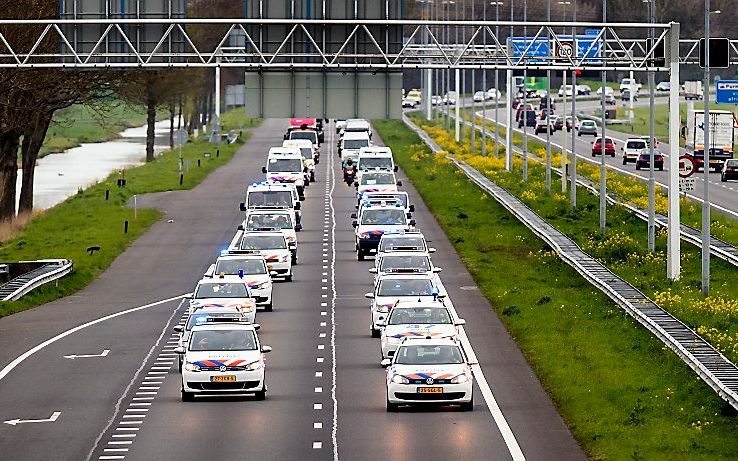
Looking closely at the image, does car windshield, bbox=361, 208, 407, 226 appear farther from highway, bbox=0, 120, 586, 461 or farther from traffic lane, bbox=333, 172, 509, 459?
traffic lane, bbox=333, 172, 509, 459

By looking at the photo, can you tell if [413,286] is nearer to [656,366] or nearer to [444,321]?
[444,321]

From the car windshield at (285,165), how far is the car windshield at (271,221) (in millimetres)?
20509

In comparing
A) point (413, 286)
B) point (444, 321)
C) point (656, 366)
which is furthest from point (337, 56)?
point (656, 366)

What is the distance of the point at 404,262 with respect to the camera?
49812 millimetres

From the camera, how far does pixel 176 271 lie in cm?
5819

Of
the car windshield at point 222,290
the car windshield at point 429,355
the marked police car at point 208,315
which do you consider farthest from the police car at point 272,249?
the car windshield at point 429,355

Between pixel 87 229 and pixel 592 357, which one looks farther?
pixel 87 229

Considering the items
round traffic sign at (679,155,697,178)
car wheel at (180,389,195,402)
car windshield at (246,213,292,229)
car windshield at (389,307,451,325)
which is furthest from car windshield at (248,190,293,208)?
car wheel at (180,389,195,402)

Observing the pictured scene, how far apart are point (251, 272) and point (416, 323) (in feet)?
34.8

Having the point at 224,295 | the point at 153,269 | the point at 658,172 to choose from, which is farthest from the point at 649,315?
the point at 658,172

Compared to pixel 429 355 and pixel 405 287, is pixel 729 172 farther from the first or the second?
pixel 429 355

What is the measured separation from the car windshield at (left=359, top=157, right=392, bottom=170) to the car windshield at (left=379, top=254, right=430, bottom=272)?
33692 millimetres

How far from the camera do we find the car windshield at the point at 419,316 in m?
39.0

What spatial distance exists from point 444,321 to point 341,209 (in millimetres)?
40192
